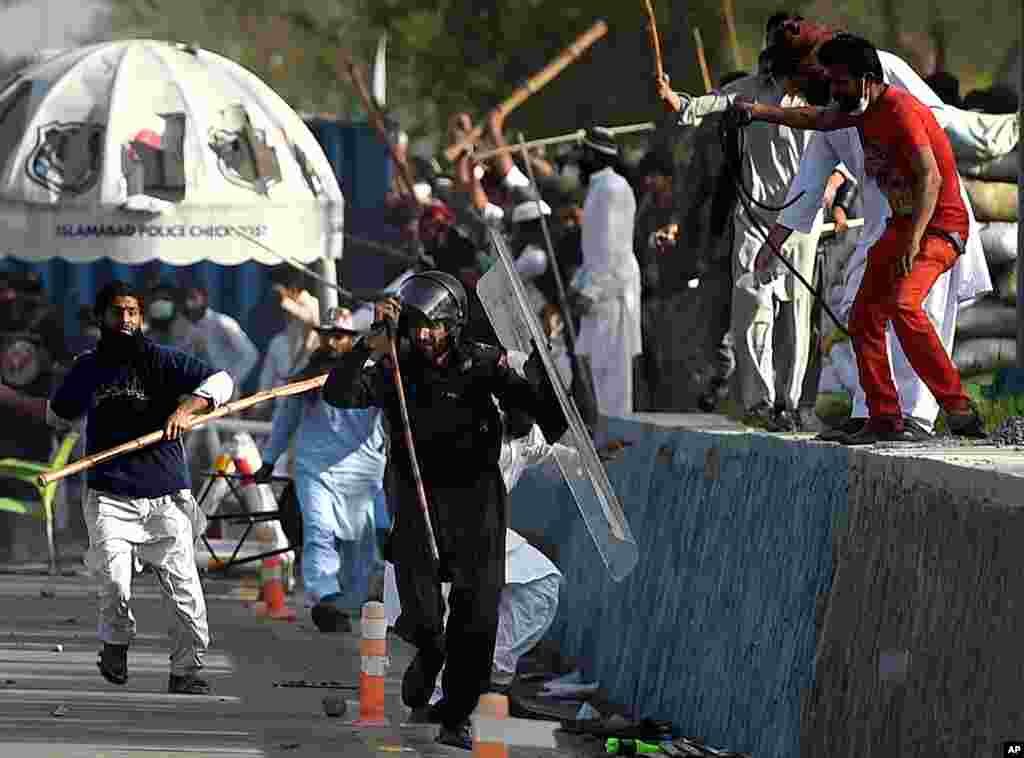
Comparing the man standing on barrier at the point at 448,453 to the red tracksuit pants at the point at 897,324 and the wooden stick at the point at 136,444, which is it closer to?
the wooden stick at the point at 136,444

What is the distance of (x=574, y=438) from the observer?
12125 mm

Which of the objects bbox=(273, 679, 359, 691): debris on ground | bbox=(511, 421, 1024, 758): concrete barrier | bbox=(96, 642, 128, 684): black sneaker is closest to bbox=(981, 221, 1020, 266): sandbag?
bbox=(511, 421, 1024, 758): concrete barrier

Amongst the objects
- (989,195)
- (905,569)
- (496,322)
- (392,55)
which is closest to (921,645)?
(905,569)

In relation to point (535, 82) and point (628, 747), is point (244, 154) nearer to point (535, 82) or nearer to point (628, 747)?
point (535, 82)

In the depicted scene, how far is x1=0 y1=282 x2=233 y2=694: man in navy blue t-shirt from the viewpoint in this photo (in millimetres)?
13734

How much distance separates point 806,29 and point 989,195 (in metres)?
4.28

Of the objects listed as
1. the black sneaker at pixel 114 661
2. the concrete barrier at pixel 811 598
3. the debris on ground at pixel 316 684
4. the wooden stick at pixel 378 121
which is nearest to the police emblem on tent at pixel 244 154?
the wooden stick at pixel 378 121

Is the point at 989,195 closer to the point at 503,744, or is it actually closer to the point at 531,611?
the point at 531,611

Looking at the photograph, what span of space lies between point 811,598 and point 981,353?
5.83 metres

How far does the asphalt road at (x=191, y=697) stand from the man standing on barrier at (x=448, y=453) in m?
0.43

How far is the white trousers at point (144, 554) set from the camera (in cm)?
1380

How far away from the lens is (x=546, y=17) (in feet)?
144

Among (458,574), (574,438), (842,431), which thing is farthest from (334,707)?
(842,431)

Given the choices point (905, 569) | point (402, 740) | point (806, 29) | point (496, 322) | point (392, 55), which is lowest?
point (402, 740)
